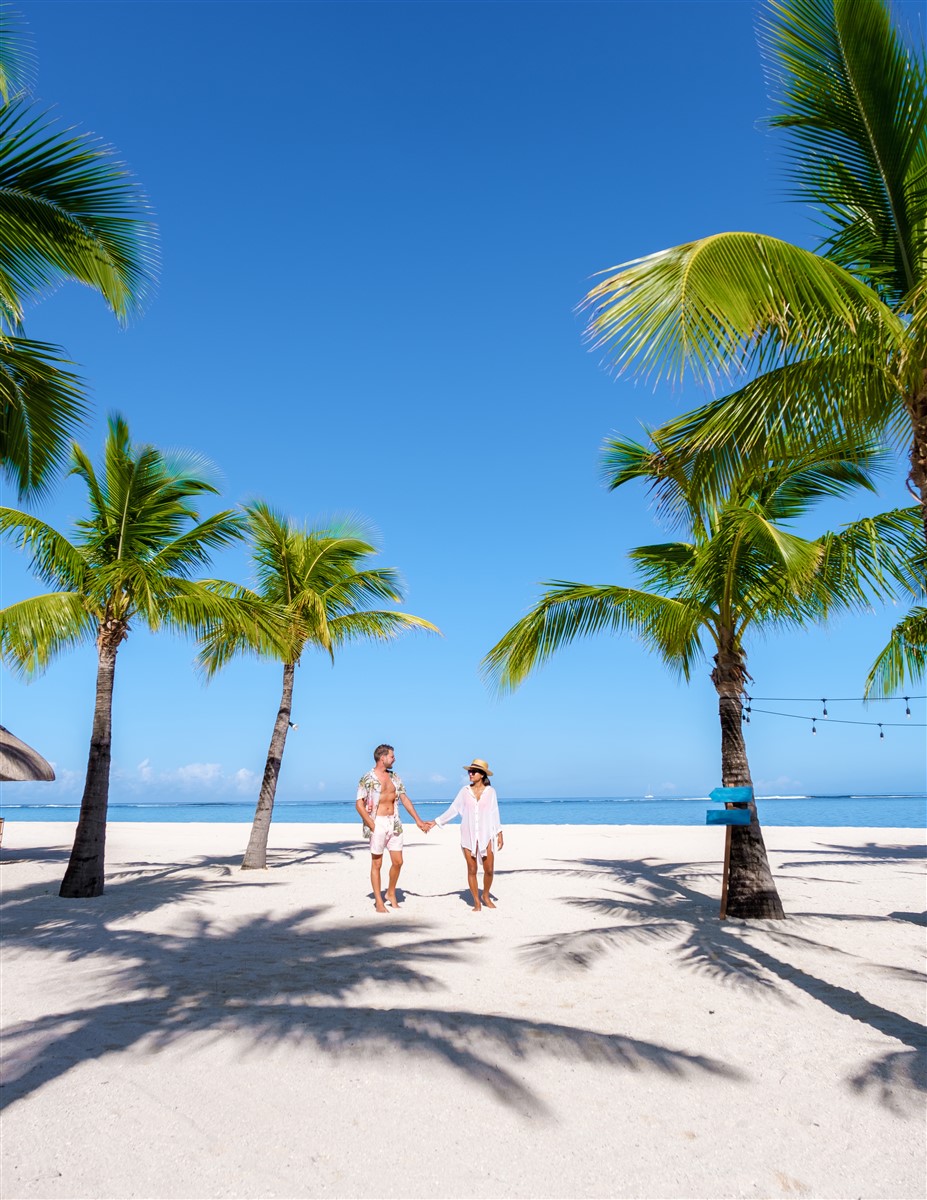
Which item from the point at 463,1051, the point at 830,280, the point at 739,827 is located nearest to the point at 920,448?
the point at 830,280

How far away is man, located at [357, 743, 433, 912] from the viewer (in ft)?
28.9

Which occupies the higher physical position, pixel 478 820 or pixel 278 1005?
pixel 478 820

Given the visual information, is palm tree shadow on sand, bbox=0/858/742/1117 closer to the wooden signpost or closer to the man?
the man

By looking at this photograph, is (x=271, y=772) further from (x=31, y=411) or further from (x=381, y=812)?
(x=31, y=411)

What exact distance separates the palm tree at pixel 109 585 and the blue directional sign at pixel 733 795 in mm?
6039

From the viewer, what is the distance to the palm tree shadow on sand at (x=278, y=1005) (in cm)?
407

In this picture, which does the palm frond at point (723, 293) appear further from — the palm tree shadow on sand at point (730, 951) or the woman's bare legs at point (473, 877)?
the woman's bare legs at point (473, 877)

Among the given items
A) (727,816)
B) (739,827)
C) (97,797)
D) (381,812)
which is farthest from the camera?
(97,797)

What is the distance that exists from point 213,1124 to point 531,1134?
53.8 inches

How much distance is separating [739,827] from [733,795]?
54 cm

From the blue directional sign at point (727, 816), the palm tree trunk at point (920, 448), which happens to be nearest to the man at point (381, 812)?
the blue directional sign at point (727, 816)

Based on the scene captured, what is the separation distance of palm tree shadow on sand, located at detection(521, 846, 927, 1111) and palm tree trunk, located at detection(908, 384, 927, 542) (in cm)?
300

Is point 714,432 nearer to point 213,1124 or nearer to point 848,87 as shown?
point 848,87

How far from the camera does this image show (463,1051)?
13.7ft
